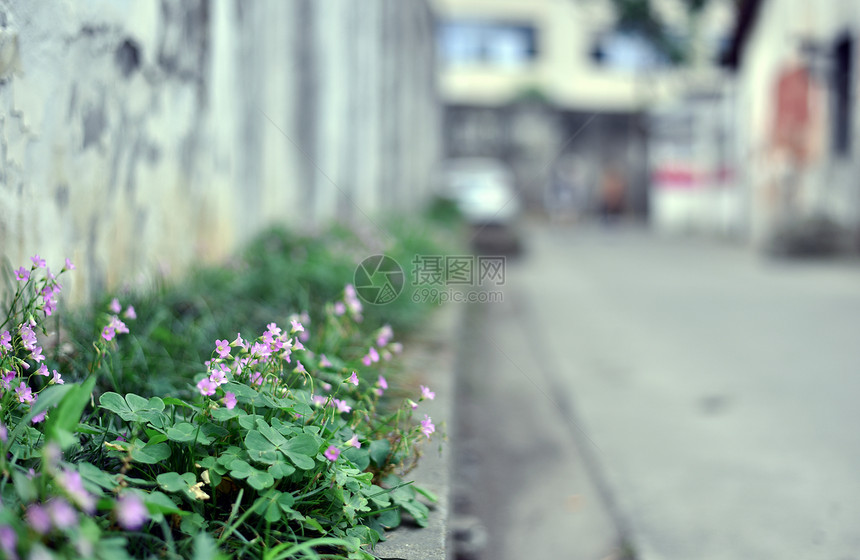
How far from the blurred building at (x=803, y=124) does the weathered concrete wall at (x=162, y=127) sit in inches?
273

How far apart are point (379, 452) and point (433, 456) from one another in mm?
431

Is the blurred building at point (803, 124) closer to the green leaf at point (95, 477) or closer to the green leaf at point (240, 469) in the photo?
the green leaf at point (240, 469)

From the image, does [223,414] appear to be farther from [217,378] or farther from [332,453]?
[332,453]

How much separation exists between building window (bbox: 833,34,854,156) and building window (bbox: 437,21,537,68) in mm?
15680

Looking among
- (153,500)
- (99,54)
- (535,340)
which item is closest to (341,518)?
(153,500)

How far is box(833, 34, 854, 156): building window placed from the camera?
10873mm

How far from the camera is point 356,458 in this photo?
1785 millimetres

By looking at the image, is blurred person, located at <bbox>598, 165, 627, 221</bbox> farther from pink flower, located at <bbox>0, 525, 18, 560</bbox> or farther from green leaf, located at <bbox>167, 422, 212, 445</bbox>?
pink flower, located at <bbox>0, 525, 18, 560</bbox>

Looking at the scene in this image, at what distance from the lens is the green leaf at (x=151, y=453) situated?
1.50 m

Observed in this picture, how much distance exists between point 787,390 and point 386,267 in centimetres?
213

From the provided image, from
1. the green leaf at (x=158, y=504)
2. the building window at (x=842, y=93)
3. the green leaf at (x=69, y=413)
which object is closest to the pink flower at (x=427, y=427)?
the green leaf at (x=158, y=504)

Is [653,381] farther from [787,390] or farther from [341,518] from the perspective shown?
[341,518]

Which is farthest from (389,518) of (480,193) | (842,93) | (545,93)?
(545,93)

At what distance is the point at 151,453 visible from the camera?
1550 millimetres
